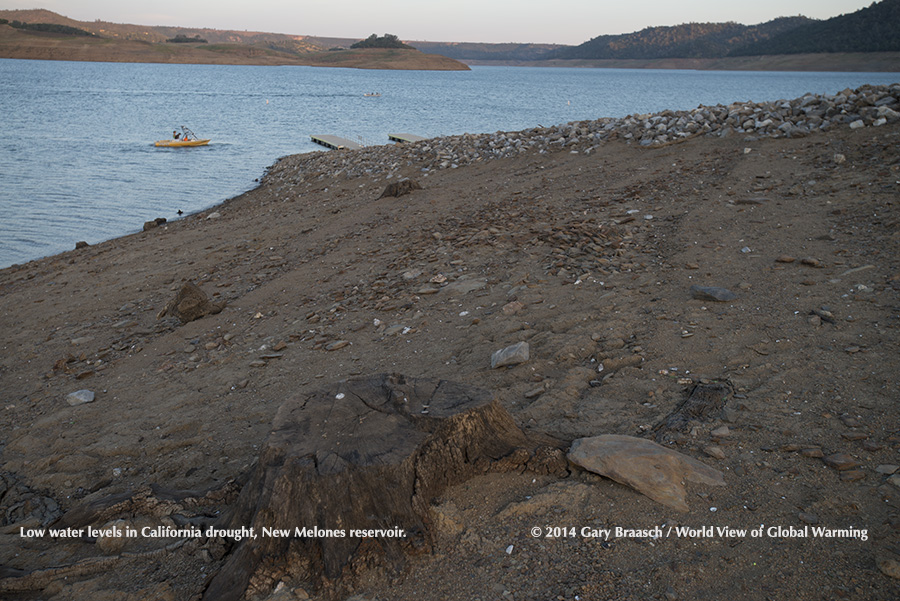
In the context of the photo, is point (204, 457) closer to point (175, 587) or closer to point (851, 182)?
point (175, 587)

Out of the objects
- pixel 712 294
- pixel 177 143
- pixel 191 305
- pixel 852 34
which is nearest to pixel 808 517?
pixel 712 294

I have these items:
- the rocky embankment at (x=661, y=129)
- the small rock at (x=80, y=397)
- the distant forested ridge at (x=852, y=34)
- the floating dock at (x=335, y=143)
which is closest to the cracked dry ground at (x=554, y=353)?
the small rock at (x=80, y=397)

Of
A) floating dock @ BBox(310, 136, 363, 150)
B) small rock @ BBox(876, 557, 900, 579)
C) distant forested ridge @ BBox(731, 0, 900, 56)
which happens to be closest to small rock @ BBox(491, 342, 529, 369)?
small rock @ BBox(876, 557, 900, 579)

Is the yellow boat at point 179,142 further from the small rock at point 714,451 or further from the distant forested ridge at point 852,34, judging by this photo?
the distant forested ridge at point 852,34

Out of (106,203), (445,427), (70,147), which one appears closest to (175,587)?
(445,427)

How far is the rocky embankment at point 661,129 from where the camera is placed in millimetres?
9773

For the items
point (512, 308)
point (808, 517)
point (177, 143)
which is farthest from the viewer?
point (177, 143)

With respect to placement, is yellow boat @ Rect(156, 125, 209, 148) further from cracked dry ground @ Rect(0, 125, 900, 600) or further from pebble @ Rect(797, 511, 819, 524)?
pebble @ Rect(797, 511, 819, 524)

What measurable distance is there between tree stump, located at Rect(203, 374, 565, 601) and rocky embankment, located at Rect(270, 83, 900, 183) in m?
9.44

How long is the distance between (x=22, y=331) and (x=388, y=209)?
5900 mm

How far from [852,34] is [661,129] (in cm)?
13508

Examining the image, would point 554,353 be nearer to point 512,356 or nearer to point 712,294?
point 512,356

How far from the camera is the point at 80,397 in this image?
18.4 feet

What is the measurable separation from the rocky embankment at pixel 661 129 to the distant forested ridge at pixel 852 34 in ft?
396
